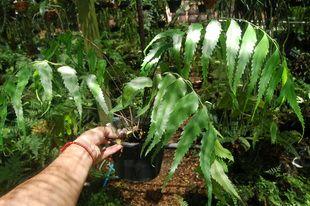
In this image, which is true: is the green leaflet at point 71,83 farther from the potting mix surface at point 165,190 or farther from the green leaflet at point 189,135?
the potting mix surface at point 165,190

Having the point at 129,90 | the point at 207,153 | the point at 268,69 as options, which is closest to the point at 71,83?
the point at 129,90

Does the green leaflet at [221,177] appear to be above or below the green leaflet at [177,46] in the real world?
below

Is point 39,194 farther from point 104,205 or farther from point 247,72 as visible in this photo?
point 247,72

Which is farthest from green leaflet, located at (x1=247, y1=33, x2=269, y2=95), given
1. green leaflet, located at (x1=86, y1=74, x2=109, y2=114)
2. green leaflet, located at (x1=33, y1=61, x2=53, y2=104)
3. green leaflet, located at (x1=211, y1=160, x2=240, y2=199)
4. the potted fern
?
green leaflet, located at (x1=33, y1=61, x2=53, y2=104)

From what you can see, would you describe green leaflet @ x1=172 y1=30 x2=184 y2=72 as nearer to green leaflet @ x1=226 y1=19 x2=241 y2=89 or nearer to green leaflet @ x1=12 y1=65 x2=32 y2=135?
green leaflet @ x1=226 y1=19 x2=241 y2=89

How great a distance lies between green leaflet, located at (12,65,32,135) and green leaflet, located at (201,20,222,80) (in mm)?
485

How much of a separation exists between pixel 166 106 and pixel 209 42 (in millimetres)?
202

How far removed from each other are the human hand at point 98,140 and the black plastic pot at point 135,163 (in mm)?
47

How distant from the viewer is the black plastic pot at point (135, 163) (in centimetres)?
138

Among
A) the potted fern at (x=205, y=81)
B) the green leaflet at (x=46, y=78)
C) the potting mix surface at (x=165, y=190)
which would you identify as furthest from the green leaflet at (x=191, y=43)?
the potting mix surface at (x=165, y=190)

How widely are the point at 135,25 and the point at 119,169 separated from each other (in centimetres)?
313

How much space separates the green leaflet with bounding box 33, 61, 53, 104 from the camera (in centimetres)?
100

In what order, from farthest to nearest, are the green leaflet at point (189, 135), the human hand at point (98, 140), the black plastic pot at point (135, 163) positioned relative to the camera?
the black plastic pot at point (135, 163) → the human hand at point (98, 140) → the green leaflet at point (189, 135)

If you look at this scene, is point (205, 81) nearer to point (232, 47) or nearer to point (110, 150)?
point (232, 47)
